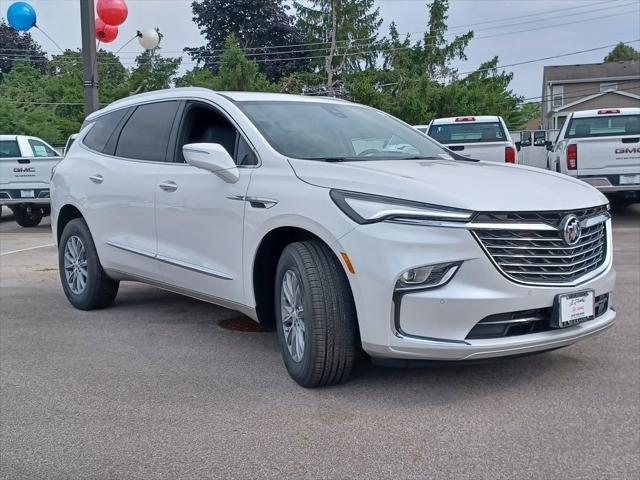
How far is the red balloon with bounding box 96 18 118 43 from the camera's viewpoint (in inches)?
553

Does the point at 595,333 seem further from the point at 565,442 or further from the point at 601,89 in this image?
the point at 601,89

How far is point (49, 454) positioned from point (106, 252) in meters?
2.91

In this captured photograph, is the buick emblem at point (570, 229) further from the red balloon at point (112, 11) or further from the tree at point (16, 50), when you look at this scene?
the tree at point (16, 50)

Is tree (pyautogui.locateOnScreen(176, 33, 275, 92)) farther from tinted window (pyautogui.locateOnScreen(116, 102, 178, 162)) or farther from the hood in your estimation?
the hood

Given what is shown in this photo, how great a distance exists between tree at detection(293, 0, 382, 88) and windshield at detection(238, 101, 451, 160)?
127 ft

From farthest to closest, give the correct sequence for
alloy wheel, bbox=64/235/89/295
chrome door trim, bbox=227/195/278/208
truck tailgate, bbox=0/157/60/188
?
truck tailgate, bbox=0/157/60/188 → alloy wheel, bbox=64/235/89/295 → chrome door trim, bbox=227/195/278/208

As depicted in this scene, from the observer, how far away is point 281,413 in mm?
4148

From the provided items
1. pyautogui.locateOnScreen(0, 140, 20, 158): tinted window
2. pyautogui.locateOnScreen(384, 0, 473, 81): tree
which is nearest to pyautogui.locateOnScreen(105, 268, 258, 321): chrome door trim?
pyautogui.locateOnScreen(0, 140, 20, 158): tinted window

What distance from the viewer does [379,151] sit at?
5250mm

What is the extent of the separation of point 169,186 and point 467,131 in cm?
998

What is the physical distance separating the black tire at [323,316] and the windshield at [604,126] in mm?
10387

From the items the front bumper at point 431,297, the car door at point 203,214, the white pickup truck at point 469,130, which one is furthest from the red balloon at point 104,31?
the front bumper at point 431,297

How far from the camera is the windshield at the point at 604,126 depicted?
1329cm

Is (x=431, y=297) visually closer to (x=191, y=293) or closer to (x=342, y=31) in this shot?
(x=191, y=293)
